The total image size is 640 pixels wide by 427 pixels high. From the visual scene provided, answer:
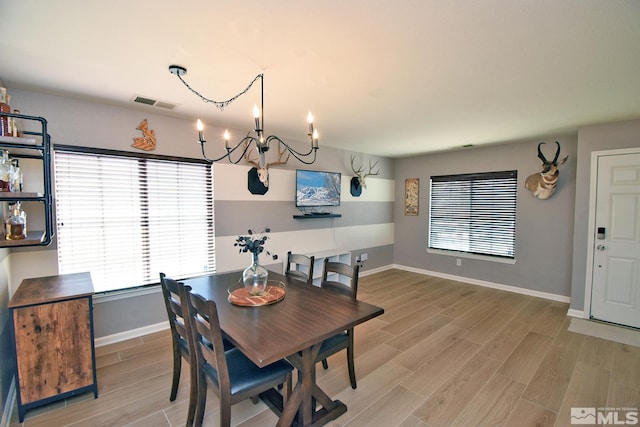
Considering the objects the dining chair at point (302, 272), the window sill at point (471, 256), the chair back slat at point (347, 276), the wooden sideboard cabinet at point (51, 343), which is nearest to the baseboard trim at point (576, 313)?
the window sill at point (471, 256)

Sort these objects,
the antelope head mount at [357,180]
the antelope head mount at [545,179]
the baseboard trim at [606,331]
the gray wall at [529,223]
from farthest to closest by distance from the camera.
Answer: the antelope head mount at [357,180] < the gray wall at [529,223] < the antelope head mount at [545,179] < the baseboard trim at [606,331]

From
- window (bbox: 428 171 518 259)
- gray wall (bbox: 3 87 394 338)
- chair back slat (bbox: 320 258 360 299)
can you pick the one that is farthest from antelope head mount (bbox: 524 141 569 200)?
chair back slat (bbox: 320 258 360 299)

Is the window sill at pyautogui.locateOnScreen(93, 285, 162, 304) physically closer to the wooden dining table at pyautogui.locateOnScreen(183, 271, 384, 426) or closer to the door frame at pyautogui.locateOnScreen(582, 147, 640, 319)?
the wooden dining table at pyautogui.locateOnScreen(183, 271, 384, 426)

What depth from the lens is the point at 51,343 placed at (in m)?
2.04

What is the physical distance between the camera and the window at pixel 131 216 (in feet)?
9.31

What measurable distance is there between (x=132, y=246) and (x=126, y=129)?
1.27 metres

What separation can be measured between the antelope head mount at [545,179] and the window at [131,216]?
4778mm

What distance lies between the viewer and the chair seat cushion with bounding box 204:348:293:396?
5.35 feet

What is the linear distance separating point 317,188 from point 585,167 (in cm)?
362

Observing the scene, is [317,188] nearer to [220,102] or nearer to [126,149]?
[220,102]

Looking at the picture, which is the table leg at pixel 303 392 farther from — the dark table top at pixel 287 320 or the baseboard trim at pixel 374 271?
the baseboard trim at pixel 374 271

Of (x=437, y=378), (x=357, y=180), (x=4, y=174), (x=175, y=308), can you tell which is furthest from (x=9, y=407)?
(x=357, y=180)

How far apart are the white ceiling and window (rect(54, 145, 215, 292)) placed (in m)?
0.69

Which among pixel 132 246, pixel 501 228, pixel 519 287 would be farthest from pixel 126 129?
pixel 519 287
